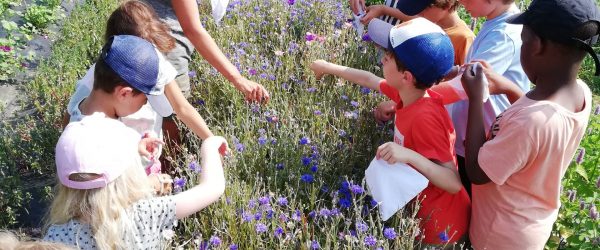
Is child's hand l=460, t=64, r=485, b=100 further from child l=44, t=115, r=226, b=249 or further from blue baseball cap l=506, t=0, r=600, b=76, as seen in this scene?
child l=44, t=115, r=226, b=249

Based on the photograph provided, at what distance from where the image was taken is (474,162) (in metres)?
2.19

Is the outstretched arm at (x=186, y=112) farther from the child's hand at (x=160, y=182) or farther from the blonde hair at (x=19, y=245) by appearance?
the blonde hair at (x=19, y=245)

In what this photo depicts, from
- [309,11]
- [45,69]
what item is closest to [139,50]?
[45,69]

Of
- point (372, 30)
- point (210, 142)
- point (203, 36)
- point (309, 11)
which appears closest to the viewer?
point (210, 142)

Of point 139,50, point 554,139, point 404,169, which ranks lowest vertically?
point 404,169

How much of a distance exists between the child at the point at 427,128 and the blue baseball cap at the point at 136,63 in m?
0.99

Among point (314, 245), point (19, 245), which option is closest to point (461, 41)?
point (314, 245)

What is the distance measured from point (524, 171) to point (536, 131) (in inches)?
9.0

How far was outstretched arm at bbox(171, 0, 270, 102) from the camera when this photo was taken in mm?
2857

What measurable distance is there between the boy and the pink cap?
133 cm

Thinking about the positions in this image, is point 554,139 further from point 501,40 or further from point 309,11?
point 309,11

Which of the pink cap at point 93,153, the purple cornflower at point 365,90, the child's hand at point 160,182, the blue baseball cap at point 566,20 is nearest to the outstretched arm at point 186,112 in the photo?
the child's hand at point 160,182

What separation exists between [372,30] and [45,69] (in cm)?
242

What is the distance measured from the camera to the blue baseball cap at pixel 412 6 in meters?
3.21
